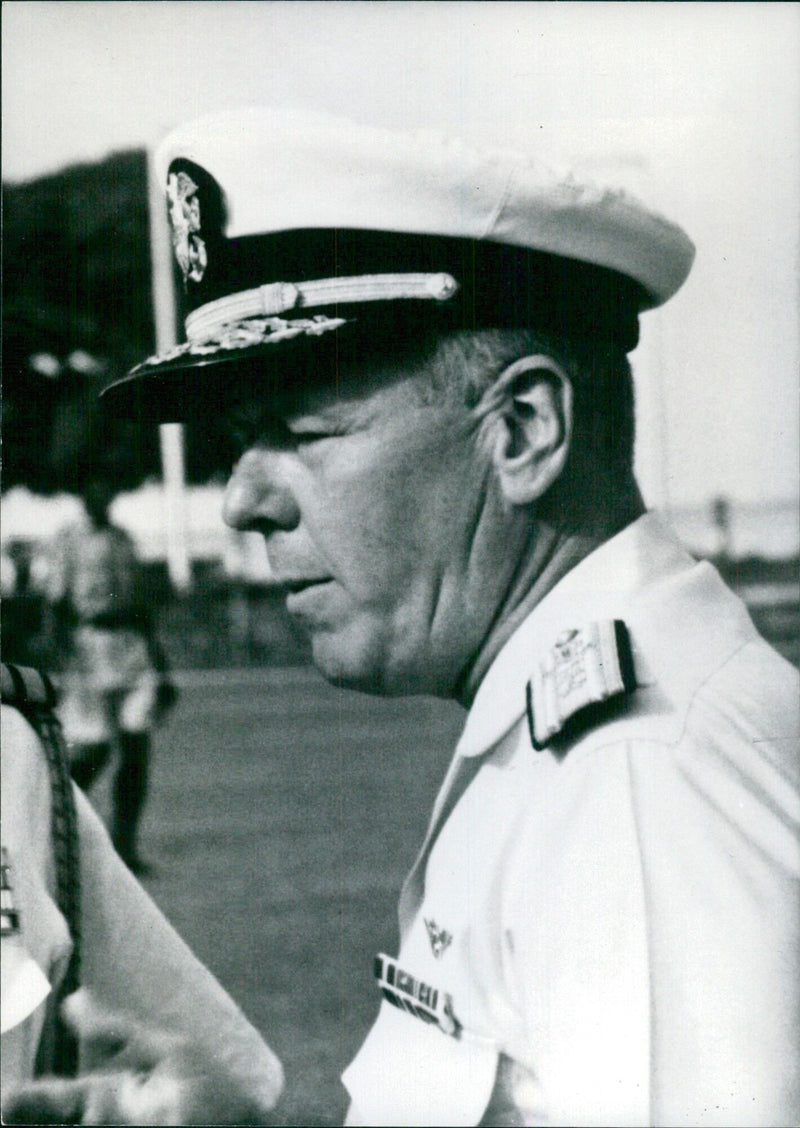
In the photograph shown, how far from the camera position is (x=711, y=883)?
3.64ft

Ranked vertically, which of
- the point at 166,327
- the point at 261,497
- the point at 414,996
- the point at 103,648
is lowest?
the point at 414,996

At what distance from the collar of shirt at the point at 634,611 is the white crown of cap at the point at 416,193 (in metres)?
0.27

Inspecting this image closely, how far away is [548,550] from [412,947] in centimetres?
44

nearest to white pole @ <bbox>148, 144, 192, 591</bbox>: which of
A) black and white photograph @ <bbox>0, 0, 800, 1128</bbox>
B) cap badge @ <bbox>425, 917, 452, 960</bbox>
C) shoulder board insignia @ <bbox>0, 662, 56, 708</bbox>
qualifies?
black and white photograph @ <bbox>0, 0, 800, 1128</bbox>

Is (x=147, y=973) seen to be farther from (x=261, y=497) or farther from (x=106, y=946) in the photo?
(x=261, y=497)

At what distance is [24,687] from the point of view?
5.63ft

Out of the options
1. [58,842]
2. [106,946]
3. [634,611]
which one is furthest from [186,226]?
[106,946]

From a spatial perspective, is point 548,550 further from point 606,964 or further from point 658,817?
point 606,964

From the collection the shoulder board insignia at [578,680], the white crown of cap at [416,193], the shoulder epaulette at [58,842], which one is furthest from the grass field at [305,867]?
the white crown of cap at [416,193]

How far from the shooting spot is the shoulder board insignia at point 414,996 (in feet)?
4.18

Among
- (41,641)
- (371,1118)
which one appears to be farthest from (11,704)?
(371,1118)

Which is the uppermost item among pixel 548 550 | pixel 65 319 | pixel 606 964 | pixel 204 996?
pixel 65 319

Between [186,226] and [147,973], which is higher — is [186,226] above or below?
above

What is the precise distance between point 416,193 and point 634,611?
0.46 m
